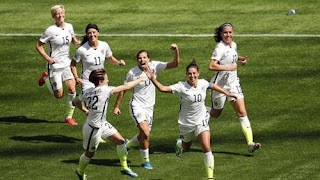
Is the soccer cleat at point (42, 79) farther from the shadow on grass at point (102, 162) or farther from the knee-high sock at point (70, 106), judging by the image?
the shadow on grass at point (102, 162)

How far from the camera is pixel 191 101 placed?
23.9 metres

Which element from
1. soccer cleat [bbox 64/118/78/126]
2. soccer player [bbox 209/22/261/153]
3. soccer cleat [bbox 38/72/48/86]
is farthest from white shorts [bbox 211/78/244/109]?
soccer cleat [bbox 38/72/48/86]

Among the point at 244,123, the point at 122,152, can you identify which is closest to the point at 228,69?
the point at 244,123

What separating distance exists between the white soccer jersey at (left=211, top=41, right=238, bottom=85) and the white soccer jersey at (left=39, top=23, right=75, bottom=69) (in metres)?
4.37

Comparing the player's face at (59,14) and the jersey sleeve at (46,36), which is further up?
the player's face at (59,14)

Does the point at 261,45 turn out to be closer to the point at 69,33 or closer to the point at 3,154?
the point at 69,33

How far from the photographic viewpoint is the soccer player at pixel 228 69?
25859 millimetres

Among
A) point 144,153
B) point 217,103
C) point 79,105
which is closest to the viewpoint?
point 144,153

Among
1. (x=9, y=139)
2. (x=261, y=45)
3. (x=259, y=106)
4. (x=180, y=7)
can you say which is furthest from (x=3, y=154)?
(x=180, y=7)

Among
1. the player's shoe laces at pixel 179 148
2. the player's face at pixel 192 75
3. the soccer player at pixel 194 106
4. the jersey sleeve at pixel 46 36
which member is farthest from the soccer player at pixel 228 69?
the jersey sleeve at pixel 46 36

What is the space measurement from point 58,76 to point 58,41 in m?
0.94

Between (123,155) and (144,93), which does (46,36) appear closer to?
(144,93)

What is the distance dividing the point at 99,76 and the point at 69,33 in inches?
230

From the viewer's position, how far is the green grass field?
2519 centimetres
